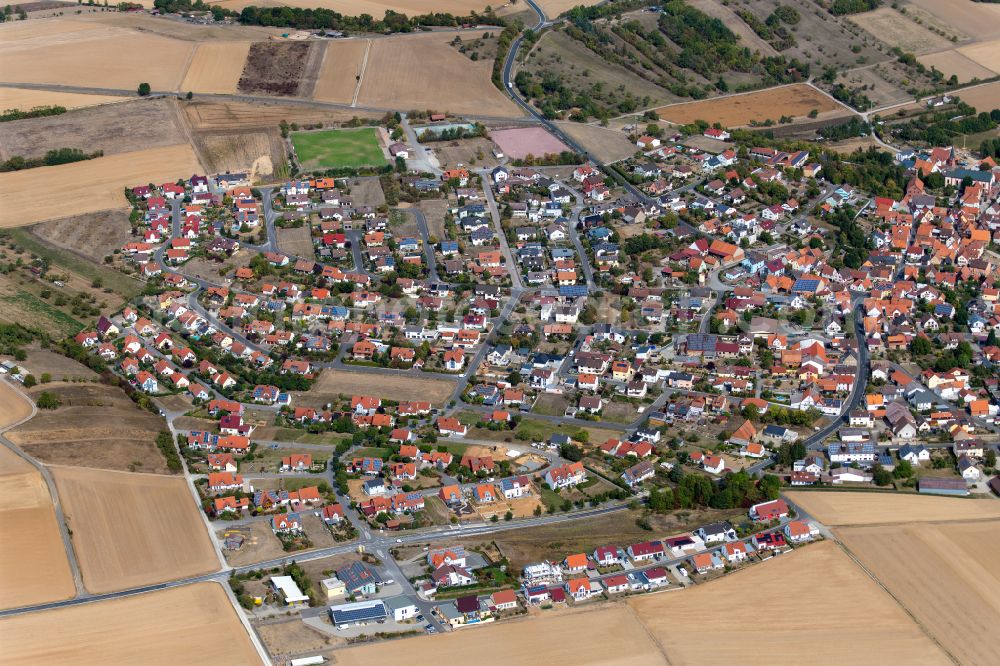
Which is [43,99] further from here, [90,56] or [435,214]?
[435,214]

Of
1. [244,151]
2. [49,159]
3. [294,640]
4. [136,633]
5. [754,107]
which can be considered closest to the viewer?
[136,633]

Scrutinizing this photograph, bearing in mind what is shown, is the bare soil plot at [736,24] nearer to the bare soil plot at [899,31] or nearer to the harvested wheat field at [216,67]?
the bare soil plot at [899,31]

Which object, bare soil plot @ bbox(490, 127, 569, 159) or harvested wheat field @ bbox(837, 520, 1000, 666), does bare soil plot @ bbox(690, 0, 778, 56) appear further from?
harvested wheat field @ bbox(837, 520, 1000, 666)

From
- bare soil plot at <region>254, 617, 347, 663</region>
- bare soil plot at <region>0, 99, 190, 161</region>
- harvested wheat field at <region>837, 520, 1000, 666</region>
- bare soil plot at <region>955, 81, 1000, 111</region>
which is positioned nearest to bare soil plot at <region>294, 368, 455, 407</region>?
bare soil plot at <region>254, 617, 347, 663</region>

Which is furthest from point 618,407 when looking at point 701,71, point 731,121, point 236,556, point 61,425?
point 701,71

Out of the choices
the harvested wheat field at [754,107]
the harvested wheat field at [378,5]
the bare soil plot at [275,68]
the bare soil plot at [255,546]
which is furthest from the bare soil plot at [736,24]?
the bare soil plot at [255,546]

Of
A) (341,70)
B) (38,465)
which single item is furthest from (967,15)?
(38,465)
